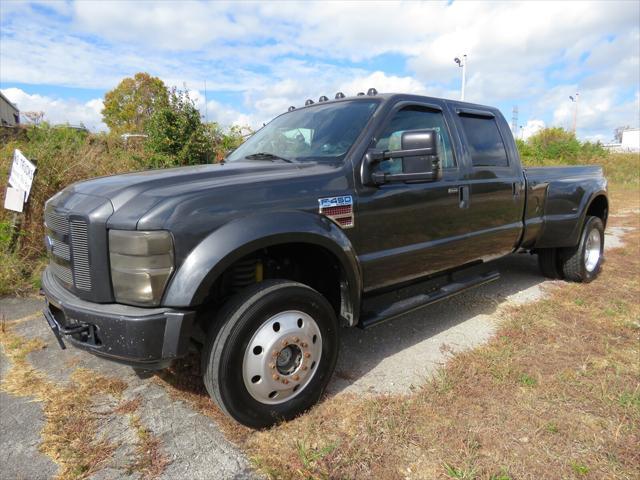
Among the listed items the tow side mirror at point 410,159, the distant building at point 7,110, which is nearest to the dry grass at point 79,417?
the tow side mirror at point 410,159

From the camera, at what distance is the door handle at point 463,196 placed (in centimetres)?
355

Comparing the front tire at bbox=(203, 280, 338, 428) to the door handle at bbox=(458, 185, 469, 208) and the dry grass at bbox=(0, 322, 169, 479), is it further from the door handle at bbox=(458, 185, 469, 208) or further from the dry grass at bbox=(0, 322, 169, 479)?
the door handle at bbox=(458, 185, 469, 208)

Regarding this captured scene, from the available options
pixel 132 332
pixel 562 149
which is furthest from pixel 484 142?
pixel 562 149

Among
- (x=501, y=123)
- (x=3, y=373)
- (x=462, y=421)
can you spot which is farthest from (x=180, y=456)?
(x=501, y=123)

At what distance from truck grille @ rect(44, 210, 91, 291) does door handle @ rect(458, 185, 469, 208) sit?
2.67m

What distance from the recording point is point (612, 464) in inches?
83.9

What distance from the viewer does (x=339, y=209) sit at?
106 inches

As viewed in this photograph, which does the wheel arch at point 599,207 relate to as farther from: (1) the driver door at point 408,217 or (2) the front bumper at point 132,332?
(2) the front bumper at point 132,332

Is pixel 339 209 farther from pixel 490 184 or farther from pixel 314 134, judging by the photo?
pixel 490 184

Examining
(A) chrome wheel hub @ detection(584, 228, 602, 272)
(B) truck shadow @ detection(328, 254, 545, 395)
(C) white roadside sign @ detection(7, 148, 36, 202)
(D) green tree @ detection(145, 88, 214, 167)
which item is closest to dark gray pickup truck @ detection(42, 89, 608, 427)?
(B) truck shadow @ detection(328, 254, 545, 395)

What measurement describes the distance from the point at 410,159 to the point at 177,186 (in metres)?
1.39

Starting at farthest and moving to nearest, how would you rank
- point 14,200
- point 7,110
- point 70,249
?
point 7,110 < point 14,200 < point 70,249

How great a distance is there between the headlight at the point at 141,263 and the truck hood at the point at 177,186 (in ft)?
0.24

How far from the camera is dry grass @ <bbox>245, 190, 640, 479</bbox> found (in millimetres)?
2133
